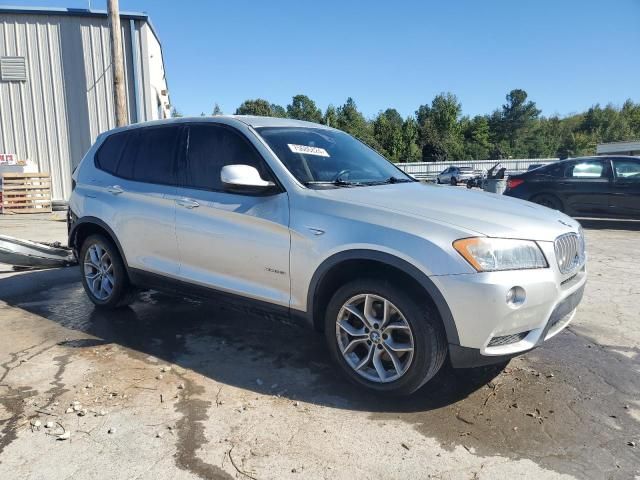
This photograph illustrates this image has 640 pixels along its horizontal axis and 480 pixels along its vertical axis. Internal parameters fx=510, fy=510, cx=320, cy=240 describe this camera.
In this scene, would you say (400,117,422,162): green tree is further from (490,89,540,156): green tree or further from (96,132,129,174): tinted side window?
(96,132,129,174): tinted side window

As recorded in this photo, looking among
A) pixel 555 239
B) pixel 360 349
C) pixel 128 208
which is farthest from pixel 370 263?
pixel 128 208

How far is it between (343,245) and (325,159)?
106 cm

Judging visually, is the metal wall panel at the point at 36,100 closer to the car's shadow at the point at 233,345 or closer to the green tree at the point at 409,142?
the car's shadow at the point at 233,345

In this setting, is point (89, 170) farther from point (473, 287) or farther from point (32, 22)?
point (32, 22)

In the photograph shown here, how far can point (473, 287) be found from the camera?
281cm

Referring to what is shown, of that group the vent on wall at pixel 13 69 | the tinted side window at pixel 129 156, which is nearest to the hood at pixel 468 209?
the tinted side window at pixel 129 156

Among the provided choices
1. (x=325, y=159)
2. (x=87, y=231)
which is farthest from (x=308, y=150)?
(x=87, y=231)

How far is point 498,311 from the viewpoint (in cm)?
281

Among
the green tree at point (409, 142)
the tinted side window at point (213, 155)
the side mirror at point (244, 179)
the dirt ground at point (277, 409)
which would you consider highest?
the green tree at point (409, 142)

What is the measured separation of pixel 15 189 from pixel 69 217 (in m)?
10.5

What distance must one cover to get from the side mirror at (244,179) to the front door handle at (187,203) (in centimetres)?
55

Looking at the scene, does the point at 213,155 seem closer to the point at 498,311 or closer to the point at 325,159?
the point at 325,159

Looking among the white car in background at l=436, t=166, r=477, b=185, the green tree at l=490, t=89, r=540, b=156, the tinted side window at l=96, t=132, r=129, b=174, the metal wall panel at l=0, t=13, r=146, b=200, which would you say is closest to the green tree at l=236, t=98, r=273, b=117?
the green tree at l=490, t=89, r=540, b=156

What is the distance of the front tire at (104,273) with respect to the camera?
489 cm
